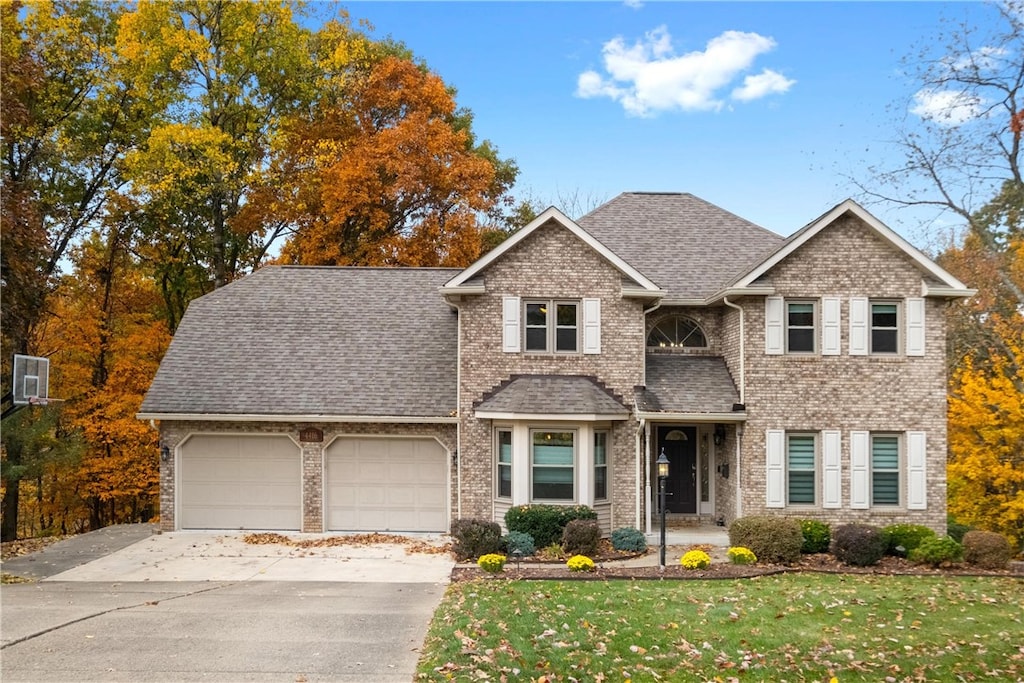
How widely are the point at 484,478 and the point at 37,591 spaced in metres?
8.66

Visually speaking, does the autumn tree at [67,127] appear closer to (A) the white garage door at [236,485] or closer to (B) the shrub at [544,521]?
(A) the white garage door at [236,485]

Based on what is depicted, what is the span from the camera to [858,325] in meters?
16.8

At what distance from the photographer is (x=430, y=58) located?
3328 cm

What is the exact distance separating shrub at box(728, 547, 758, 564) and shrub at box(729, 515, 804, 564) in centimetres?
28

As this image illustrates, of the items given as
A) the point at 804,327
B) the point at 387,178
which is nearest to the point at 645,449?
the point at 804,327

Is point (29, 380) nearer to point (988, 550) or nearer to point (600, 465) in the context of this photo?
point (600, 465)

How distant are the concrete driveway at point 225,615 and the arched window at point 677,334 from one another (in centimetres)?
767

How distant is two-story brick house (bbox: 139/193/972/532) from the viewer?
16.6 meters

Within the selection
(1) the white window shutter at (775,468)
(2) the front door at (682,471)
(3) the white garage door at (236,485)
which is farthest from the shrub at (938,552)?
(3) the white garage door at (236,485)

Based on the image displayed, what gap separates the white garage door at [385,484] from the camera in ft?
58.6

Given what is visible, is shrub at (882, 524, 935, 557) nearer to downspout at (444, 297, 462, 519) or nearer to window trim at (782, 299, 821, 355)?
window trim at (782, 299, 821, 355)

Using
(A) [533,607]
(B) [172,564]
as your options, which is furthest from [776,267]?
(B) [172,564]

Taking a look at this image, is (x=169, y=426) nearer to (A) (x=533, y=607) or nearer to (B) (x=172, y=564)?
(B) (x=172, y=564)

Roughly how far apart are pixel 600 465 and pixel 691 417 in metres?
2.29
